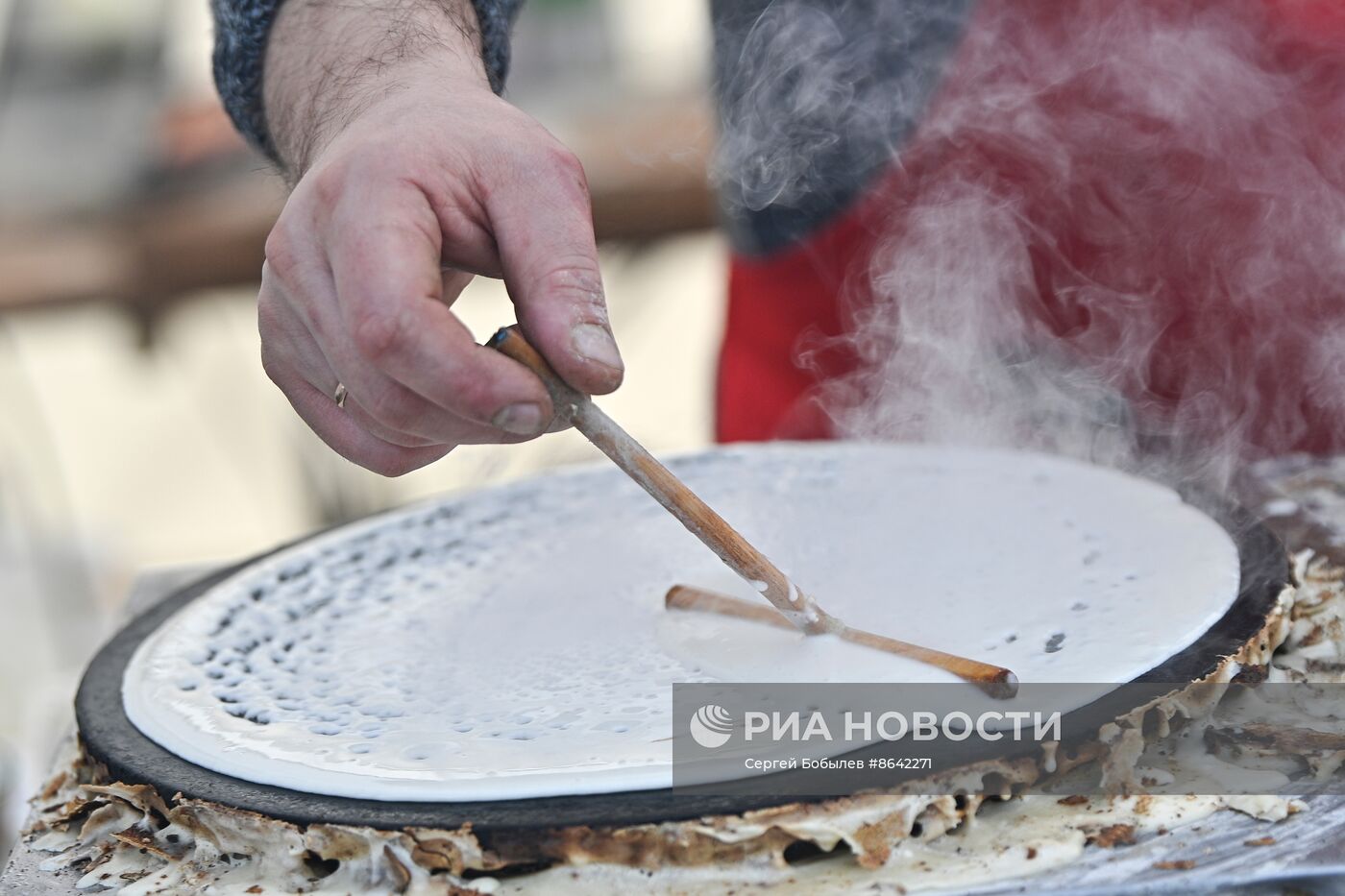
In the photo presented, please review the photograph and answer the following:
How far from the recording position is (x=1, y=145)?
4090 mm

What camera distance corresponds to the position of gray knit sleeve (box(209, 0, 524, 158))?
147 cm

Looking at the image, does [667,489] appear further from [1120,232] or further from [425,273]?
[1120,232]

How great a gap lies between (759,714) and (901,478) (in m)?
0.63

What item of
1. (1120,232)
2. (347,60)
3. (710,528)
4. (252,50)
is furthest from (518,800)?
(1120,232)

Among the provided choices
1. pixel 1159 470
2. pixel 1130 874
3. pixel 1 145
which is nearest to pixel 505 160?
pixel 1130 874

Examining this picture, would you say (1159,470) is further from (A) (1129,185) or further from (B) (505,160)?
(B) (505,160)

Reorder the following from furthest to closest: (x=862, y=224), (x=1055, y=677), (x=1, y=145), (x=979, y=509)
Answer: (x=1, y=145), (x=862, y=224), (x=979, y=509), (x=1055, y=677)

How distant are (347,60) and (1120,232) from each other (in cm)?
116

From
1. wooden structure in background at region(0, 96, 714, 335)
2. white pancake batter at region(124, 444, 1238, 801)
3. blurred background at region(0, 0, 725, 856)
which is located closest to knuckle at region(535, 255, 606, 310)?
white pancake batter at region(124, 444, 1238, 801)

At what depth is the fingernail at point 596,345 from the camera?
38.6 inches

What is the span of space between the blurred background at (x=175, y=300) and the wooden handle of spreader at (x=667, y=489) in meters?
1.45

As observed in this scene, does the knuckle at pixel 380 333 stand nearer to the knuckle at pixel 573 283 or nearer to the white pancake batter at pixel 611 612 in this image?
the knuckle at pixel 573 283

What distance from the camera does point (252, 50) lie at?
149 centimetres

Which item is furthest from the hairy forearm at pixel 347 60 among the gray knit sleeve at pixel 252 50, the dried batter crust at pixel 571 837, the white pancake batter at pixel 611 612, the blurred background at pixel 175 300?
the blurred background at pixel 175 300
